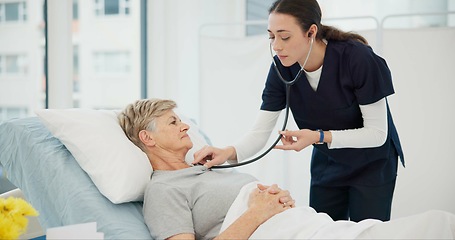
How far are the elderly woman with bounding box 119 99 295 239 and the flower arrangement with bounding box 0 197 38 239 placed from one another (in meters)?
0.43

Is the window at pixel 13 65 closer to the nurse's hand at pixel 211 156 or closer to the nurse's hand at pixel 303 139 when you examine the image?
the nurse's hand at pixel 211 156

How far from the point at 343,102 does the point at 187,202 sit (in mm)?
657

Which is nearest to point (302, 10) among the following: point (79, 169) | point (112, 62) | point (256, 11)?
point (79, 169)

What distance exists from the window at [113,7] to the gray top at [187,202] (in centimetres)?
198

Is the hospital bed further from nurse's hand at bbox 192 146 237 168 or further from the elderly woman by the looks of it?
nurse's hand at bbox 192 146 237 168

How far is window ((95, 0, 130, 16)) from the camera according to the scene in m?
3.60

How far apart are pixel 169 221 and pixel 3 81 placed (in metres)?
1.46

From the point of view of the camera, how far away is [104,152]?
1.84 metres

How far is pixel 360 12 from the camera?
3.47 metres

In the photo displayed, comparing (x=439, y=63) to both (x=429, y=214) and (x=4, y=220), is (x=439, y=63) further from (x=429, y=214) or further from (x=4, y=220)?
(x=4, y=220)

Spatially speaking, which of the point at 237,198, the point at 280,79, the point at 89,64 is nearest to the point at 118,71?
the point at 89,64

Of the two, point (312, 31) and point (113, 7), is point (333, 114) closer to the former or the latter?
point (312, 31)

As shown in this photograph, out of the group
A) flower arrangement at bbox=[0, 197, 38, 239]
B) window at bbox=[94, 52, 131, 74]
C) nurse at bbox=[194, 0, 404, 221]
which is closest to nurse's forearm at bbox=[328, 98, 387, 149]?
nurse at bbox=[194, 0, 404, 221]

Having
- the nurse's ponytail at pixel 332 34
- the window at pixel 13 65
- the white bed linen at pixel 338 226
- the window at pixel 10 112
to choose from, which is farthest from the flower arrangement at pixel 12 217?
the window at pixel 13 65
